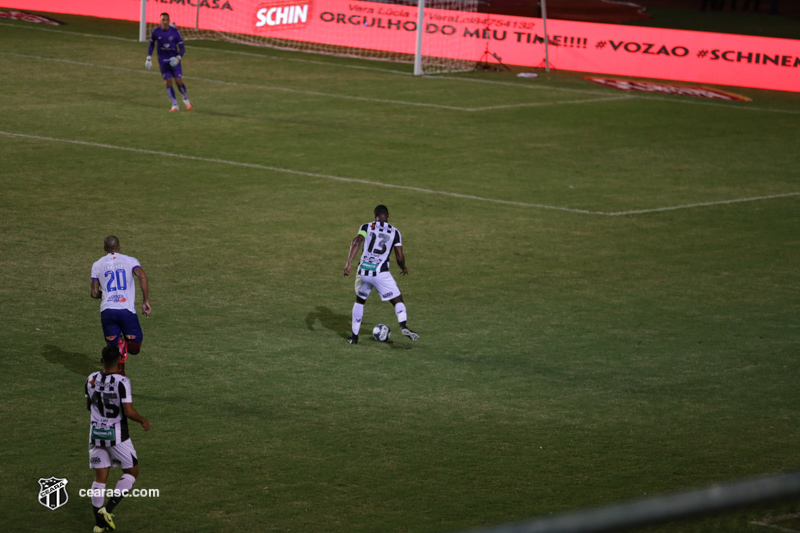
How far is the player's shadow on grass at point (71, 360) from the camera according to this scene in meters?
12.1

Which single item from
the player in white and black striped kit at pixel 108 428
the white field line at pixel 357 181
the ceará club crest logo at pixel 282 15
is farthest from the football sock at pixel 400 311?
the ceará club crest logo at pixel 282 15

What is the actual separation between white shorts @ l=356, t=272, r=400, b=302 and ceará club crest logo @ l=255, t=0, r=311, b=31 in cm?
3215

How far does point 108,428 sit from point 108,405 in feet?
0.59

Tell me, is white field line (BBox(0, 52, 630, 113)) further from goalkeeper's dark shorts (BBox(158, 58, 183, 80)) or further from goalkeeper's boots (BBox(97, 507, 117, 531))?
goalkeeper's boots (BBox(97, 507, 117, 531))

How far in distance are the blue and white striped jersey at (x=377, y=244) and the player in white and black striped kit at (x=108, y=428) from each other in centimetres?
562

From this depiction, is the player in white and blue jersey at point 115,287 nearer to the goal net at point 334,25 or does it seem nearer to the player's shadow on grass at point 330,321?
the player's shadow on grass at point 330,321

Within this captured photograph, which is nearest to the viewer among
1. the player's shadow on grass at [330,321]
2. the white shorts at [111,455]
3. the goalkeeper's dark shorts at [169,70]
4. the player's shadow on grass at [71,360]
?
the white shorts at [111,455]

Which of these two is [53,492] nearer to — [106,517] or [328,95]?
[106,517]

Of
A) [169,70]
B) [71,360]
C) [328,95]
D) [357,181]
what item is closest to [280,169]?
[357,181]

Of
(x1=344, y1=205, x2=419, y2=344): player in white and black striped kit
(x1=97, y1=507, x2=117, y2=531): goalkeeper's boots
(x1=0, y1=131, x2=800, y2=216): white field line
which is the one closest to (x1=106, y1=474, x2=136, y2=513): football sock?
(x1=97, y1=507, x2=117, y2=531): goalkeeper's boots

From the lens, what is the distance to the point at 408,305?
15273 millimetres

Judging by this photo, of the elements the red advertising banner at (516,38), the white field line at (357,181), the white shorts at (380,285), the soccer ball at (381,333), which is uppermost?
the red advertising banner at (516,38)

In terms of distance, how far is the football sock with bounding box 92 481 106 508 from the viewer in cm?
800

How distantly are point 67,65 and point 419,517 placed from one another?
3117cm
